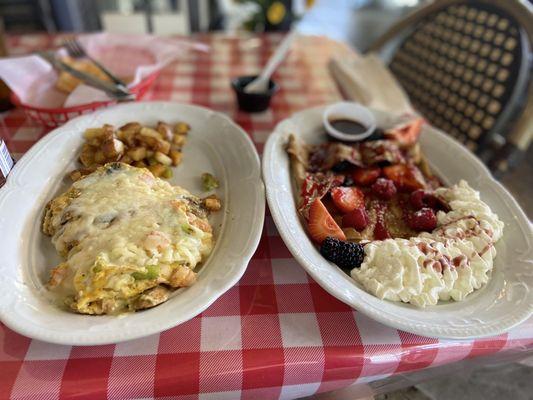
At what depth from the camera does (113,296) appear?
88cm

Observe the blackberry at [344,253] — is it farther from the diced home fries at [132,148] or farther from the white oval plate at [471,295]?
the diced home fries at [132,148]

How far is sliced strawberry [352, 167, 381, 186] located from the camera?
1.34 metres

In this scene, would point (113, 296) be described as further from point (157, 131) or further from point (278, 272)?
point (157, 131)

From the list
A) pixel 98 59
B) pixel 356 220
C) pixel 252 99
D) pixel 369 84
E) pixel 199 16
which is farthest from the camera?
pixel 199 16

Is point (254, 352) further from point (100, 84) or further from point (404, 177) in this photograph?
point (100, 84)

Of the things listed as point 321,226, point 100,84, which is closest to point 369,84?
point 321,226

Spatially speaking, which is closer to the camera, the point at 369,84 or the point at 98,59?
the point at 98,59

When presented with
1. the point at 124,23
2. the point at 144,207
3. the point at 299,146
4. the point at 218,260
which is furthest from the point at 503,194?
the point at 124,23

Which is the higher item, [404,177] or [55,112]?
[55,112]

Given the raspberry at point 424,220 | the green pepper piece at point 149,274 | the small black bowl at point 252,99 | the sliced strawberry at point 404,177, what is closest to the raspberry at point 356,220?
the raspberry at point 424,220

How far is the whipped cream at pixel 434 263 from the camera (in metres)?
0.96

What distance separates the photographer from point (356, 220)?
1.15m

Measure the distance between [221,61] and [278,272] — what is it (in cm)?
152

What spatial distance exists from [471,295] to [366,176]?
0.51m
